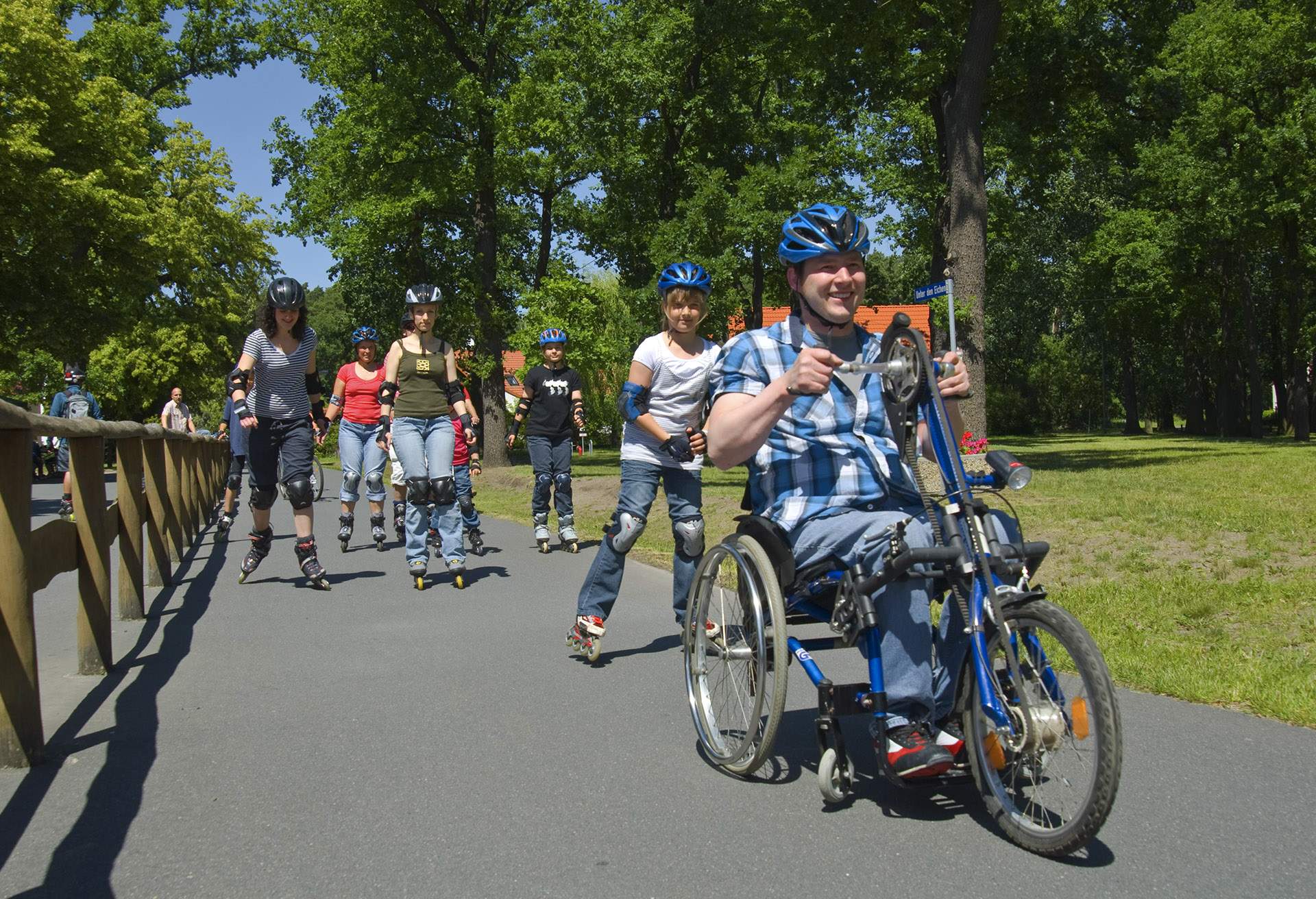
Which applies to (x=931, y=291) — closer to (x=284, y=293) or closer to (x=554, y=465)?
(x=554, y=465)

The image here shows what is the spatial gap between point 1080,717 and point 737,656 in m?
1.36

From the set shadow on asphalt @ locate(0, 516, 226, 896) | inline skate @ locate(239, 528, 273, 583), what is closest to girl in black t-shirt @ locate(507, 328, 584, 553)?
inline skate @ locate(239, 528, 273, 583)

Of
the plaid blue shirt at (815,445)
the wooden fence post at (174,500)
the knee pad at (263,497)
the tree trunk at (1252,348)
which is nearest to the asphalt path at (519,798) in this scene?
the plaid blue shirt at (815,445)

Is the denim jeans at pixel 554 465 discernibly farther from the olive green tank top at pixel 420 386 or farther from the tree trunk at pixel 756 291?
the tree trunk at pixel 756 291

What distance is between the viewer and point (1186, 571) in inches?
320

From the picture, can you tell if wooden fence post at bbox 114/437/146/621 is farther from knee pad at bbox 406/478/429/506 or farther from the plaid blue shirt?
the plaid blue shirt

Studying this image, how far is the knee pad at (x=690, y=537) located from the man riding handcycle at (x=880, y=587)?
1206 millimetres

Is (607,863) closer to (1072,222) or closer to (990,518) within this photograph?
(990,518)

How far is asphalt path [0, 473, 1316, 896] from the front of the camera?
10.8ft

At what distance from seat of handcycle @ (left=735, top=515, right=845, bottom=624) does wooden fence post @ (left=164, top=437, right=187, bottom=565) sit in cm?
760

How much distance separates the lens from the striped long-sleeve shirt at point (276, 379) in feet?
29.6

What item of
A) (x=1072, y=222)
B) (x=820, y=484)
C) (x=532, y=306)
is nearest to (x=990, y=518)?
(x=820, y=484)

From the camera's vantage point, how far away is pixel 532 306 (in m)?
25.3

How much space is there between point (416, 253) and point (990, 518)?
2869 cm
